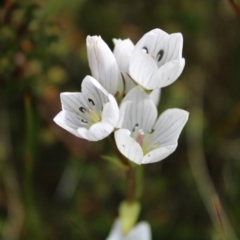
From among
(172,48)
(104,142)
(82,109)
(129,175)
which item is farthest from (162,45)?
(104,142)

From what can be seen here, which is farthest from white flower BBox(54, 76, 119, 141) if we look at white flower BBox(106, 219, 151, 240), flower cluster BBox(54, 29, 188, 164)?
white flower BBox(106, 219, 151, 240)

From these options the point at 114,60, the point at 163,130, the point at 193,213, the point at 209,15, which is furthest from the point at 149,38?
the point at 209,15

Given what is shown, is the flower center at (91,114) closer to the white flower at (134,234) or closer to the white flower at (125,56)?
the white flower at (125,56)

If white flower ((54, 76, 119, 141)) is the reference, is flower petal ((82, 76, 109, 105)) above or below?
above

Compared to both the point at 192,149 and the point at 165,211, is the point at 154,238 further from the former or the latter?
the point at 192,149

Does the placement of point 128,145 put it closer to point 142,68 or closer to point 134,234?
point 142,68

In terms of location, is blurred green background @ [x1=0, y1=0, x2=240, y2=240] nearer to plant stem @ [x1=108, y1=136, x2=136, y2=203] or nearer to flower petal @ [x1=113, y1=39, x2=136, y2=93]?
plant stem @ [x1=108, y1=136, x2=136, y2=203]
